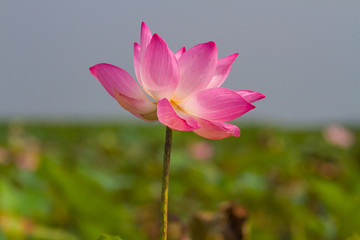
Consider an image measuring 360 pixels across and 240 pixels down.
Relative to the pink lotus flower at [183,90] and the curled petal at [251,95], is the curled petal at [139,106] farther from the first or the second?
the curled petal at [251,95]

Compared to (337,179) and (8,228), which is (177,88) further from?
(337,179)

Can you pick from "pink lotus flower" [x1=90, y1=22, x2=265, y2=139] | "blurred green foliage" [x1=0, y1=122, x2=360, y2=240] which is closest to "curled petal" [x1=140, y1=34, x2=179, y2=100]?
Answer: "pink lotus flower" [x1=90, y1=22, x2=265, y2=139]

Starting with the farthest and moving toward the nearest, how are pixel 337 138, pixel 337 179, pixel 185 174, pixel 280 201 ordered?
pixel 337 138
pixel 337 179
pixel 185 174
pixel 280 201

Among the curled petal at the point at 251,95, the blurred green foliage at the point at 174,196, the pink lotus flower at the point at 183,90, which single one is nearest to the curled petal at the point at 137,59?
the pink lotus flower at the point at 183,90

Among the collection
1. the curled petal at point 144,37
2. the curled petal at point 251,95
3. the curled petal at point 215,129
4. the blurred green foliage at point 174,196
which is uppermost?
the curled petal at point 144,37

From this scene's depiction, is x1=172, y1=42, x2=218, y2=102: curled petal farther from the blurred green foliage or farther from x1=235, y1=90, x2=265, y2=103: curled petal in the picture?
the blurred green foliage

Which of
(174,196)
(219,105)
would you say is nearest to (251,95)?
(219,105)

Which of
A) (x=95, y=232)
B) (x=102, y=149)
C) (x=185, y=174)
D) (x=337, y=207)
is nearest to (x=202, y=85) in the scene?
(x=95, y=232)
